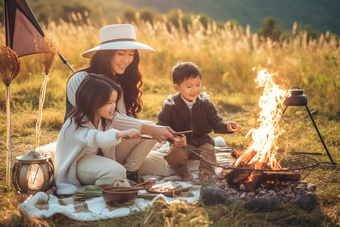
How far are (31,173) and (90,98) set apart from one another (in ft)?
2.88

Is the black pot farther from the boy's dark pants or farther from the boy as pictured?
the boy's dark pants

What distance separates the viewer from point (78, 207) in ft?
10.6

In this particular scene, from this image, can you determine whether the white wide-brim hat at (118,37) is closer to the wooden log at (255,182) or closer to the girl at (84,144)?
the girl at (84,144)

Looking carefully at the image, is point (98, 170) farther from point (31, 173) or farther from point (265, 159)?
point (265, 159)

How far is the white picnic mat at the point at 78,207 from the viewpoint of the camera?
9.89 ft

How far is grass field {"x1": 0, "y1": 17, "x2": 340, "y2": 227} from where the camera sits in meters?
2.96

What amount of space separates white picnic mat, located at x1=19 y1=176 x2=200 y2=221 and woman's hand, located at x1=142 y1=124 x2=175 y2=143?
0.64 m

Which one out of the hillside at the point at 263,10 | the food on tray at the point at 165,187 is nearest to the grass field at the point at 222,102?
the food on tray at the point at 165,187

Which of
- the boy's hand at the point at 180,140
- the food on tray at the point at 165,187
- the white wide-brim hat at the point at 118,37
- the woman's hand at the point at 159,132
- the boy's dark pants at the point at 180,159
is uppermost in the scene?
the white wide-brim hat at the point at 118,37

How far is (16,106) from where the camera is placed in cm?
701

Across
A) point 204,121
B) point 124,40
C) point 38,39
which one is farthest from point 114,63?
point 204,121

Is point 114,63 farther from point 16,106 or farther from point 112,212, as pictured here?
point 16,106

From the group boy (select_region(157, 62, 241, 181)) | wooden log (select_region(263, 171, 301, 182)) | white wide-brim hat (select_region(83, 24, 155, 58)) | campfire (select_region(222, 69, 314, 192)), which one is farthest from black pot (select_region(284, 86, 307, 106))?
white wide-brim hat (select_region(83, 24, 155, 58))

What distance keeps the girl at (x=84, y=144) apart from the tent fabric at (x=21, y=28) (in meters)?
0.83
